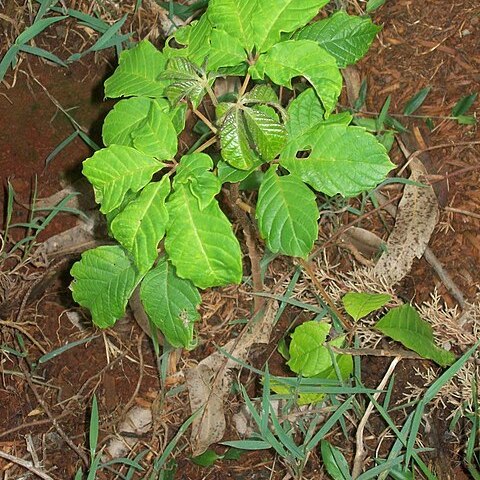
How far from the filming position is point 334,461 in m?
1.92

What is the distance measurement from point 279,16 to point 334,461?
1.15 m

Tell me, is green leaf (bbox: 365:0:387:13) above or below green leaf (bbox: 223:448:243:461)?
above

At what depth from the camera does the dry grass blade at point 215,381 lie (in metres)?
2.08

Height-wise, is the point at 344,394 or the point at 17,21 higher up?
the point at 17,21

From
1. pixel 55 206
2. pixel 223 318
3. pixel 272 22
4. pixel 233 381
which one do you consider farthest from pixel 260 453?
pixel 272 22

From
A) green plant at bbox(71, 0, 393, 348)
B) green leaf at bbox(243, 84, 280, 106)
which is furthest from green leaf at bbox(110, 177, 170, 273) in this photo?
green leaf at bbox(243, 84, 280, 106)

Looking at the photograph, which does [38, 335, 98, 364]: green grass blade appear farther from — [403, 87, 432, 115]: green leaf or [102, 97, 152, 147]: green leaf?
[403, 87, 432, 115]: green leaf

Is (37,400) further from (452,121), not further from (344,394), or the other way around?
(452,121)

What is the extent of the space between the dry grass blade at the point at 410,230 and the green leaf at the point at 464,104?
0.20m

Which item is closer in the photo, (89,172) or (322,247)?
(89,172)

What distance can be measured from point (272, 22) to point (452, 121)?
3.38 feet

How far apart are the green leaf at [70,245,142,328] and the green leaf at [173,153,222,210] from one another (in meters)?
0.32

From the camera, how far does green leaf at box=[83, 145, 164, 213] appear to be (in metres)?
1.37

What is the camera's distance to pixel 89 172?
138cm
